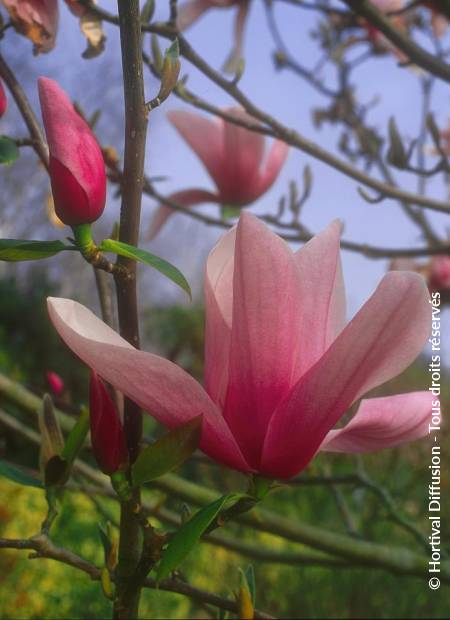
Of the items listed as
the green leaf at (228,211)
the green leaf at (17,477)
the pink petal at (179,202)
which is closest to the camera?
the green leaf at (17,477)

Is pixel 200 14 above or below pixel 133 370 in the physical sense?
above

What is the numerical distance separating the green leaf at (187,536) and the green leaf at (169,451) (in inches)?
1.0

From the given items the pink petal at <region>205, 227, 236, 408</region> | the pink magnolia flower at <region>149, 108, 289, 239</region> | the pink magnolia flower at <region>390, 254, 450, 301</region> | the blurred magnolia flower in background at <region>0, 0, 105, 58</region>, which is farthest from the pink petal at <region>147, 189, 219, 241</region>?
the pink magnolia flower at <region>390, 254, 450, 301</region>

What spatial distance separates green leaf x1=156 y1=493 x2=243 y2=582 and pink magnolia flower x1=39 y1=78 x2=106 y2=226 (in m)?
0.15

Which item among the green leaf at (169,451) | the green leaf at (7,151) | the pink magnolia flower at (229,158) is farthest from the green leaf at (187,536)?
the pink magnolia flower at (229,158)

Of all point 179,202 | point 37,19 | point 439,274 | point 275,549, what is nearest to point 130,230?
point 37,19

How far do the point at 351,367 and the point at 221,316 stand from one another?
8 cm

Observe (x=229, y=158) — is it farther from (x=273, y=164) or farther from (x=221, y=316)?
(x=221, y=316)

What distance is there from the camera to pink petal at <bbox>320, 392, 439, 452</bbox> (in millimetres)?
396

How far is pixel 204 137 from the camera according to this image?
3.18 ft

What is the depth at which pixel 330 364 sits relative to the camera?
0.34 metres

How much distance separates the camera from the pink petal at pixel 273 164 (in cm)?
97

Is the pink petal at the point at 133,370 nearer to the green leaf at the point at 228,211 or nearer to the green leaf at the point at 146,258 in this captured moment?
the green leaf at the point at 146,258

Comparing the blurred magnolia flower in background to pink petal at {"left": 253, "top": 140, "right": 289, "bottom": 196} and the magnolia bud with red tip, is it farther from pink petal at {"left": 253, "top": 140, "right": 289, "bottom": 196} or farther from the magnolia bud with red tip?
pink petal at {"left": 253, "top": 140, "right": 289, "bottom": 196}
